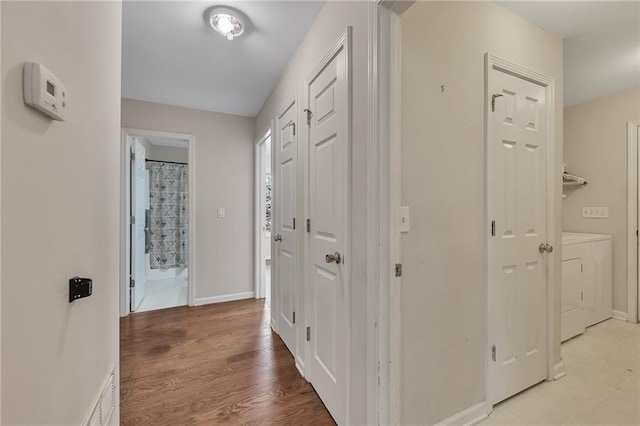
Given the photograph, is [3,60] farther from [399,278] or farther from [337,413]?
[337,413]

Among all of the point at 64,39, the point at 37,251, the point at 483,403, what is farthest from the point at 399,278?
the point at 64,39

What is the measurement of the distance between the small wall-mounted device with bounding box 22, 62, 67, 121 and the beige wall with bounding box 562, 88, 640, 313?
14.4 ft

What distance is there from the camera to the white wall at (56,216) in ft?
1.74

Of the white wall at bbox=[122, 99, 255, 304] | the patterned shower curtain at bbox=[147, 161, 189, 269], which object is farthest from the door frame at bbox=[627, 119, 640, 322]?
the patterned shower curtain at bbox=[147, 161, 189, 269]

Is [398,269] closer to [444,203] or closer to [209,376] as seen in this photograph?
[444,203]

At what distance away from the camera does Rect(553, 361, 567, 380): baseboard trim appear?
1785mm

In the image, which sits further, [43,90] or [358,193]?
[358,193]

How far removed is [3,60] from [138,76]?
7.84ft

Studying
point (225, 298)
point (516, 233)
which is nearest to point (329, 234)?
point (516, 233)

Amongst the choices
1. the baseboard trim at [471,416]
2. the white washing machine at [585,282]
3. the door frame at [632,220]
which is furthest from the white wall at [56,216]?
the door frame at [632,220]

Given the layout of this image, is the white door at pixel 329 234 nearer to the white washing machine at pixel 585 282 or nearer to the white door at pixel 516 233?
the white door at pixel 516 233

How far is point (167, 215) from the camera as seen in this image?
461 cm

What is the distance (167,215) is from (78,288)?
4.30 metres

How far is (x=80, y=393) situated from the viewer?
819 millimetres
